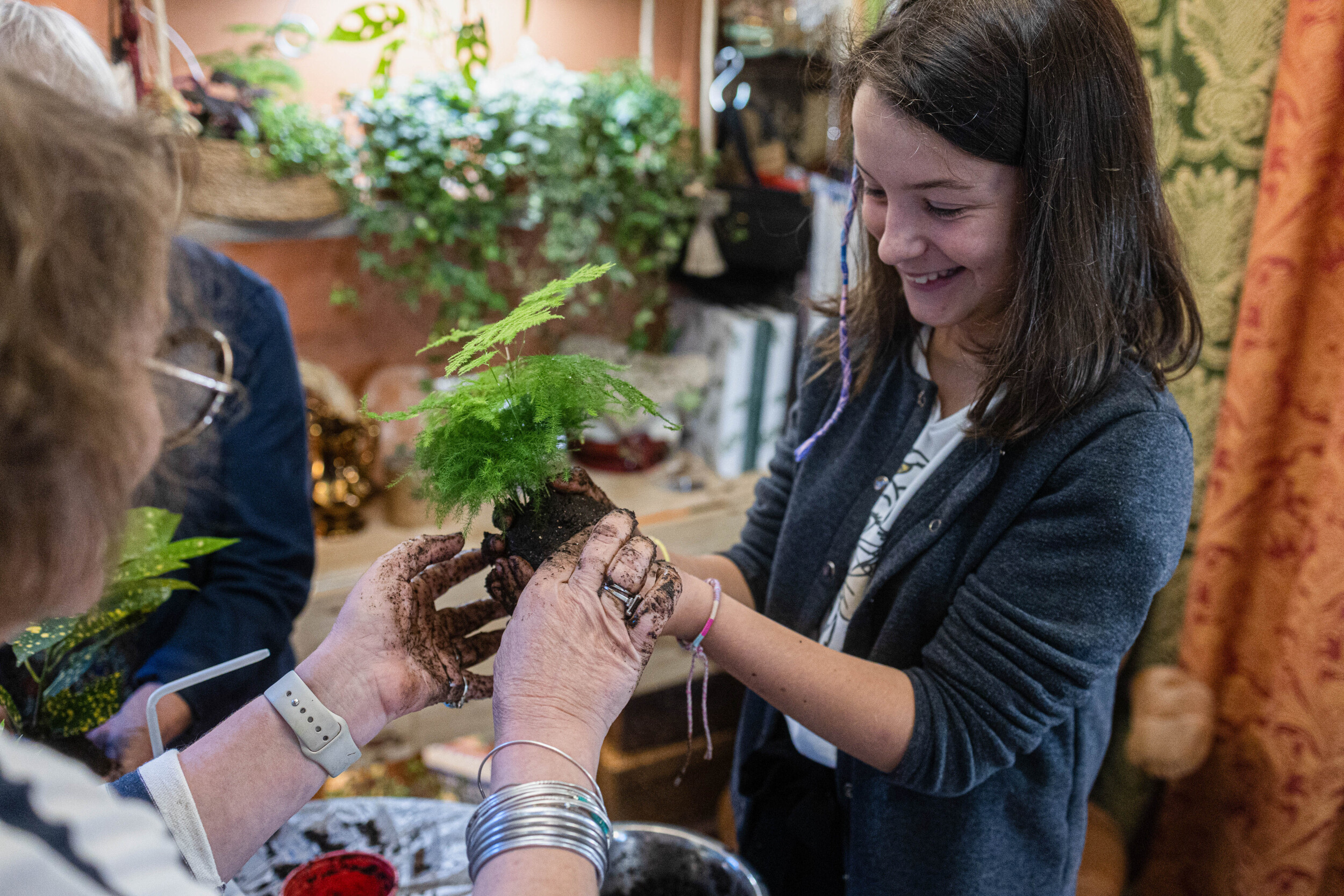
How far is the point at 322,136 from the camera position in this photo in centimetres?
189

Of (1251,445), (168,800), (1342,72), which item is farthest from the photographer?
(1251,445)

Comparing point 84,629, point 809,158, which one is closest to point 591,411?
point 84,629

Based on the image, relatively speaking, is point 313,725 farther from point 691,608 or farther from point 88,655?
point 691,608

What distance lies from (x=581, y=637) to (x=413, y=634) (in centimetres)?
24

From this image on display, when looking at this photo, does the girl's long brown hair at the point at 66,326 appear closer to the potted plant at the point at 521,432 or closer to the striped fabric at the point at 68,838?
the striped fabric at the point at 68,838

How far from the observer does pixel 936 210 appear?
0.95m

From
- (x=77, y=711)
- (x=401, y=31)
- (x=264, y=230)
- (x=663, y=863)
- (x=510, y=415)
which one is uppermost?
(x=401, y=31)

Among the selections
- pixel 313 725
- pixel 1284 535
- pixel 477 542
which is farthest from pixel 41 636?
pixel 1284 535

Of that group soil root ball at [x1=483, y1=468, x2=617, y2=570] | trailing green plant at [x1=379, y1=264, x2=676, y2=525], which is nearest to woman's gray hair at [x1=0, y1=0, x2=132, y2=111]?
trailing green plant at [x1=379, y1=264, x2=676, y2=525]

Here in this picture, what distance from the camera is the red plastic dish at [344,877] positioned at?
0.87 meters

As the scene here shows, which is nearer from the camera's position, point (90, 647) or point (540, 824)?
point (540, 824)

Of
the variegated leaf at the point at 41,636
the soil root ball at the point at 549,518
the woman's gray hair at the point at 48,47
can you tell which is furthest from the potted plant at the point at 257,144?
the soil root ball at the point at 549,518

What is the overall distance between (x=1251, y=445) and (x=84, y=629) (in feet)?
5.90

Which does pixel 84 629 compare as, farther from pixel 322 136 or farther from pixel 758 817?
pixel 322 136
